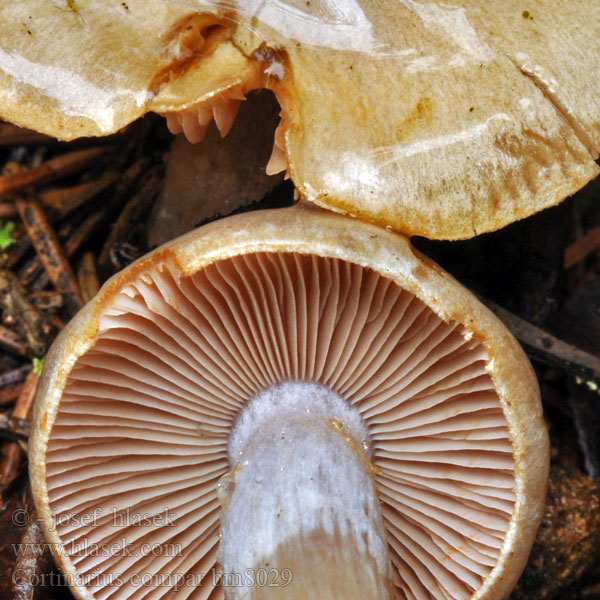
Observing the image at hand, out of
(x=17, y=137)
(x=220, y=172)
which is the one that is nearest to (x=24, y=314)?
(x=17, y=137)

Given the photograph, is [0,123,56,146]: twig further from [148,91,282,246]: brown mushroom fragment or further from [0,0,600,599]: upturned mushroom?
[0,0,600,599]: upturned mushroom

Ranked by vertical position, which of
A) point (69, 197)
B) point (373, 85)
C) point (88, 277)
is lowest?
point (88, 277)

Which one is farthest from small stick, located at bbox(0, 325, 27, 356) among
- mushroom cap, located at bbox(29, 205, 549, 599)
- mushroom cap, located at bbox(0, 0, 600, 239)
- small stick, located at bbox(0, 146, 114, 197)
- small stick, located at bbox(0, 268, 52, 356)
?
mushroom cap, located at bbox(0, 0, 600, 239)

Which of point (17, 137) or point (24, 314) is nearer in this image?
point (24, 314)

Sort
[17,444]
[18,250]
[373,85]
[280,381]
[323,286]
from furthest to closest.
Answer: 1. [18,250]
2. [17,444]
3. [280,381]
4. [323,286]
5. [373,85]

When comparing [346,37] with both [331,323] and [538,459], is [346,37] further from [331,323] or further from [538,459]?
[538,459]

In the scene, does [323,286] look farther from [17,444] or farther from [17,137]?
[17,137]

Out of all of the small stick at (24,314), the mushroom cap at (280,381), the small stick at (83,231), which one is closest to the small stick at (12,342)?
the small stick at (24,314)
